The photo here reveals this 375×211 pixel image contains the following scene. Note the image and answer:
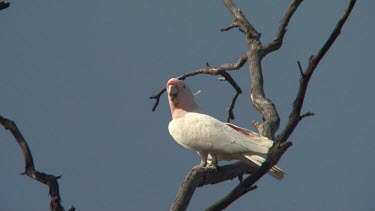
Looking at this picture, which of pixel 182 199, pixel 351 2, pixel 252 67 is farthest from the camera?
pixel 252 67

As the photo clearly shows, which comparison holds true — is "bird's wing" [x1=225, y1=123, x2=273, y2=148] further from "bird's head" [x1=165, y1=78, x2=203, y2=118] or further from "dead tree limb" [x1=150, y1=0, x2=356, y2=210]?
"bird's head" [x1=165, y1=78, x2=203, y2=118]

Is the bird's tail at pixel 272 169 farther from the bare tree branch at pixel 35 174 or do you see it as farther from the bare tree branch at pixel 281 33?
the bare tree branch at pixel 281 33

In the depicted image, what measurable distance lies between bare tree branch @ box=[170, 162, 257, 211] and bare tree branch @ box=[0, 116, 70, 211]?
814 millimetres

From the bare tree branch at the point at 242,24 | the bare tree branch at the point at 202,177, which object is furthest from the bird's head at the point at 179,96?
the bare tree branch at the point at 242,24

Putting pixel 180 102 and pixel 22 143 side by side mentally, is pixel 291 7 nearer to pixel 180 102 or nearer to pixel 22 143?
pixel 180 102

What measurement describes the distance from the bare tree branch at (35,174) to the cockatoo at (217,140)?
4.78 ft

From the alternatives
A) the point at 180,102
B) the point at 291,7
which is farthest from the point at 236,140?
the point at 291,7

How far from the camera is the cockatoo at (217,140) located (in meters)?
6.48

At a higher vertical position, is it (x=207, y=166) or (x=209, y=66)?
(x=209, y=66)

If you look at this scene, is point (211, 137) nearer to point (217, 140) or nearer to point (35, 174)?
point (217, 140)

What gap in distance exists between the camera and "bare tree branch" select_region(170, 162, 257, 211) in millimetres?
5762

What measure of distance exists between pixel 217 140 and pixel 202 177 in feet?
1.84

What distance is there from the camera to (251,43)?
26.5 ft

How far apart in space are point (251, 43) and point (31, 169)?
305cm
